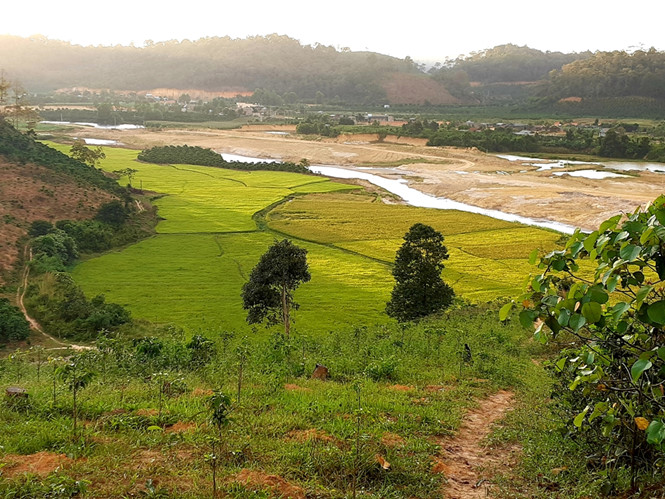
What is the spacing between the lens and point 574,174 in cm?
6469

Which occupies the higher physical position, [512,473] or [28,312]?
[512,473]

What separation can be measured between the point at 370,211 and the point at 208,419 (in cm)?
4014

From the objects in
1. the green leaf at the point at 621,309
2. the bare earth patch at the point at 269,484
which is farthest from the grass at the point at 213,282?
the green leaf at the point at 621,309

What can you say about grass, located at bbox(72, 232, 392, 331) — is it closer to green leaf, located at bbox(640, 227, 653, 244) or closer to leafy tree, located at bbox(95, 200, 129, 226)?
leafy tree, located at bbox(95, 200, 129, 226)

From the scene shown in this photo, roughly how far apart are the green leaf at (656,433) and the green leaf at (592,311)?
634mm

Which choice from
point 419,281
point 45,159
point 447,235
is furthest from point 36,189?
point 419,281

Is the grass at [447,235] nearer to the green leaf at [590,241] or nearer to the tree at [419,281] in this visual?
the tree at [419,281]

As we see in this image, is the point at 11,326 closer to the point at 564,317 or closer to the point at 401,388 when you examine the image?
the point at 401,388

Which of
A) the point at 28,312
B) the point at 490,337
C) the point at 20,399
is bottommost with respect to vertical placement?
the point at 28,312

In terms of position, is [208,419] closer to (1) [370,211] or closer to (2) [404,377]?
(2) [404,377]

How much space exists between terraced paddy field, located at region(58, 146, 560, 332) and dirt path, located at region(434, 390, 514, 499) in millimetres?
13117

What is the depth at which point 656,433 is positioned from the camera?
3021mm

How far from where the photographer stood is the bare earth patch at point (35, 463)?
220 inches

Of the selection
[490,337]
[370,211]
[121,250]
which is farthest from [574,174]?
[490,337]
